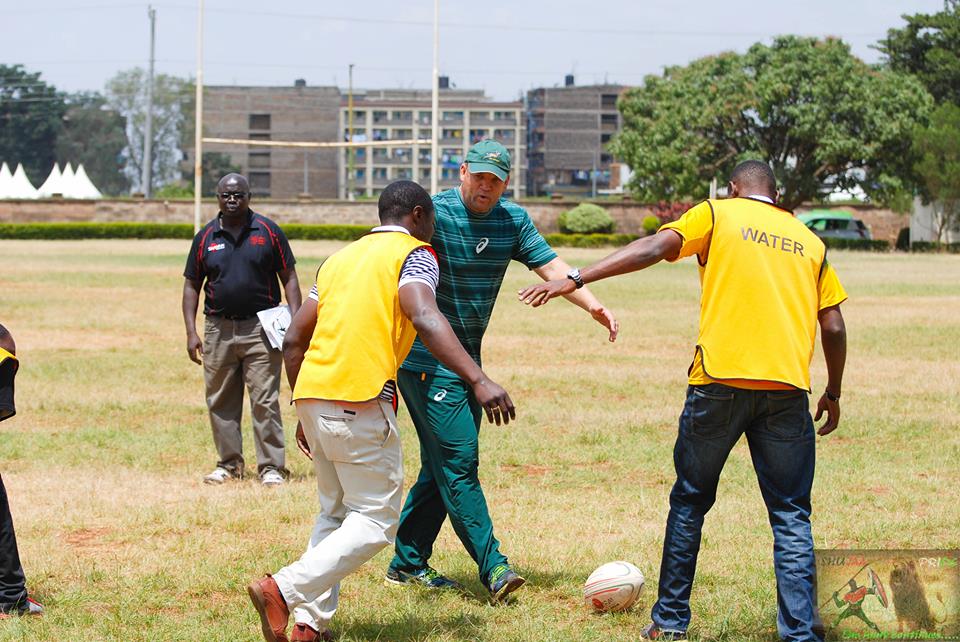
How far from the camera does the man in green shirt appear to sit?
5.71 meters

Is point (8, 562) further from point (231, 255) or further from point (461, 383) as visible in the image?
point (231, 255)

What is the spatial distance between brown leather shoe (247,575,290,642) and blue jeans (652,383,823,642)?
155cm

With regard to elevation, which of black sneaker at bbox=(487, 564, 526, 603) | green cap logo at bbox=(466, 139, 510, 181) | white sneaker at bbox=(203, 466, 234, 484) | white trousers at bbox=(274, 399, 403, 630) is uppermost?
green cap logo at bbox=(466, 139, 510, 181)

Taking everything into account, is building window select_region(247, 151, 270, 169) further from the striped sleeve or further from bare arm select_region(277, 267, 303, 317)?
the striped sleeve

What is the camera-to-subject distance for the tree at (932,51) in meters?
61.8

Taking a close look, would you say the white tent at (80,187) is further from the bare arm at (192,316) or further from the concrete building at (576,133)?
the bare arm at (192,316)

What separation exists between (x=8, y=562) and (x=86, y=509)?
2.50 meters

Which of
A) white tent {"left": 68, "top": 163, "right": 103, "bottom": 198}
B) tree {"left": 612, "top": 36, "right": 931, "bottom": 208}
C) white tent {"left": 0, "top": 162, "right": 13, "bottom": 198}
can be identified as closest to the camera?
tree {"left": 612, "top": 36, "right": 931, "bottom": 208}

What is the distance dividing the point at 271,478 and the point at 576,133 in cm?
14251

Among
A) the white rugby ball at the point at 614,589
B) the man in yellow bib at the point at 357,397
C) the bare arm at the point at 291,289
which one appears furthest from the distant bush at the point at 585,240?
the man in yellow bib at the point at 357,397

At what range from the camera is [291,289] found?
865cm

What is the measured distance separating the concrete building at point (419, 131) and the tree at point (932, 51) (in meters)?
82.7

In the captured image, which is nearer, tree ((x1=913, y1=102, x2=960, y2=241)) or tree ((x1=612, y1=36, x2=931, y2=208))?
tree ((x1=913, y1=102, x2=960, y2=241))

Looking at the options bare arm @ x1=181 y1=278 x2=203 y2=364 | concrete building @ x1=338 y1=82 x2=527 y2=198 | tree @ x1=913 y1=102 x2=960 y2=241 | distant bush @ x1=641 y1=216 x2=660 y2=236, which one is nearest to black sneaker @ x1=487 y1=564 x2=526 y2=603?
bare arm @ x1=181 y1=278 x2=203 y2=364
